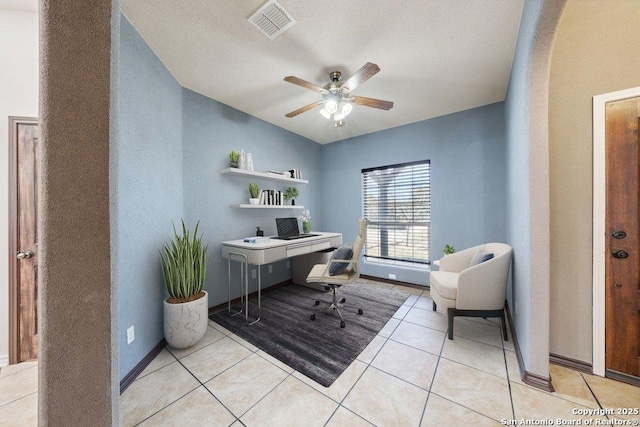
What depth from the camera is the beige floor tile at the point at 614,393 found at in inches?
51.6

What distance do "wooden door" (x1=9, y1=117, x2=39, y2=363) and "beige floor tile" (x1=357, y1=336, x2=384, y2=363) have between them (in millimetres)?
2599

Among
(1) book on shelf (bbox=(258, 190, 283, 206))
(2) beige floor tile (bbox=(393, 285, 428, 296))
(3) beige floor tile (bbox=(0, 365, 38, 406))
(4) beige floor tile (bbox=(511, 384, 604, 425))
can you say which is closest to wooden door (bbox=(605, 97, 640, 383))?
(4) beige floor tile (bbox=(511, 384, 604, 425))

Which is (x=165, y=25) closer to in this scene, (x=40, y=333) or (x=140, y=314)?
(x=40, y=333)

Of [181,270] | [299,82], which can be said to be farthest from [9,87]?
[299,82]

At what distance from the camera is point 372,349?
1943 millimetres

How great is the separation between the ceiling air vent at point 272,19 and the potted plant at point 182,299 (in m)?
1.86

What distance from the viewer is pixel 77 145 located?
0.71 m

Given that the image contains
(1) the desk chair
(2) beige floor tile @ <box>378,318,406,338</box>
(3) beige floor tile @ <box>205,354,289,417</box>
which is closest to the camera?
(3) beige floor tile @ <box>205,354,289,417</box>

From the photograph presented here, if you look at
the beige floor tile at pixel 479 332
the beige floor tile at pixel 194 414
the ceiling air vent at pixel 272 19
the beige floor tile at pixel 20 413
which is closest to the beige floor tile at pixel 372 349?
the beige floor tile at pixel 479 332

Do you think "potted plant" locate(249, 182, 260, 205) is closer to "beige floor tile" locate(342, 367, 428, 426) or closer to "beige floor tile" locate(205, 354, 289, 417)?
"beige floor tile" locate(205, 354, 289, 417)

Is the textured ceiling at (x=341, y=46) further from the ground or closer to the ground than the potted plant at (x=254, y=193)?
further from the ground

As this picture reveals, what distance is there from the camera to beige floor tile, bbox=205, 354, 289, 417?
141 cm

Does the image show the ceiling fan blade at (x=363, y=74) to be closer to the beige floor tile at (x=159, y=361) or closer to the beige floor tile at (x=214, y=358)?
the beige floor tile at (x=214, y=358)

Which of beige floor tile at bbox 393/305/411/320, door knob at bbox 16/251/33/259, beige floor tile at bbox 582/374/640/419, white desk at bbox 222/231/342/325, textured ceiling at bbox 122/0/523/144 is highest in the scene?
textured ceiling at bbox 122/0/523/144
